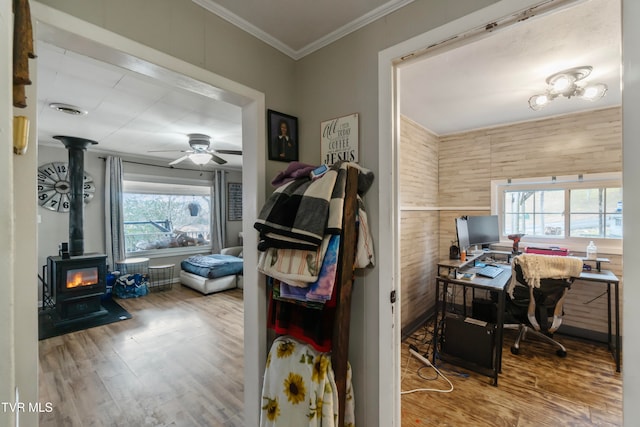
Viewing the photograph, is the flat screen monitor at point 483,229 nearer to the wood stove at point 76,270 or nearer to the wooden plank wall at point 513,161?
the wooden plank wall at point 513,161

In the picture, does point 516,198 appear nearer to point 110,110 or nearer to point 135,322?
point 110,110

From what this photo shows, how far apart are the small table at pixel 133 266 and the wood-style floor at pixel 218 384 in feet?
5.63

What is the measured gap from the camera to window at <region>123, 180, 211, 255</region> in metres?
5.18

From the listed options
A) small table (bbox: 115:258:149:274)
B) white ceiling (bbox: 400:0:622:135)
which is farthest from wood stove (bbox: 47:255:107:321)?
white ceiling (bbox: 400:0:622:135)

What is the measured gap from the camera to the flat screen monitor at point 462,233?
9.94 feet

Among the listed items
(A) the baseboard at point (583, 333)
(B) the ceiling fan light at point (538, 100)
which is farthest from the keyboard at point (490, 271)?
(B) the ceiling fan light at point (538, 100)

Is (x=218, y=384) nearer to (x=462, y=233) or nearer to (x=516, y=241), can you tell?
(x=462, y=233)

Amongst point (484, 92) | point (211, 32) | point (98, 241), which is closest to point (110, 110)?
point (211, 32)

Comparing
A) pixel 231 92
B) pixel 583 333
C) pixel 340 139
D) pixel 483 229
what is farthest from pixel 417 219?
pixel 231 92

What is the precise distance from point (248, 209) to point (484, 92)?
93.9 inches

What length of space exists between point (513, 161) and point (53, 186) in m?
6.52

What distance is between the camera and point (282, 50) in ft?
5.41

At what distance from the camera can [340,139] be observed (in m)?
1.51

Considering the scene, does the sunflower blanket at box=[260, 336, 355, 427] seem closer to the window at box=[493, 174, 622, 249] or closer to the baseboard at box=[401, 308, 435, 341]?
the baseboard at box=[401, 308, 435, 341]
